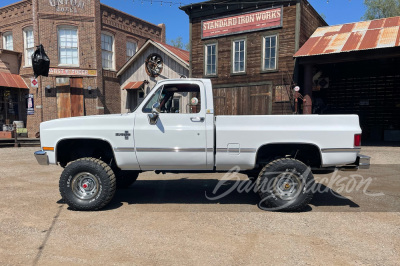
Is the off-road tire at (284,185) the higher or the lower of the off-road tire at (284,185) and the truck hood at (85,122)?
the lower

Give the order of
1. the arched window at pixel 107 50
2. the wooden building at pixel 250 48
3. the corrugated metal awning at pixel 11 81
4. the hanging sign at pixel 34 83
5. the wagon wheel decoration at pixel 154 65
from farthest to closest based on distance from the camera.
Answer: the arched window at pixel 107 50, the wagon wheel decoration at pixel 154 65, the hanging sign at pixel 34 83, the corrugated metal awning at pixel 11 81, the wooden building at pixel 250 48

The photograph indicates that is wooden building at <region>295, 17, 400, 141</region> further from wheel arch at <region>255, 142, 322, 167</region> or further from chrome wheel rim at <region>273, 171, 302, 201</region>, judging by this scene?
chrome wheel rim at <region>273, 171, 302, 201</region>

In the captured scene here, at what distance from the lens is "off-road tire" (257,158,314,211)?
4.37 meters

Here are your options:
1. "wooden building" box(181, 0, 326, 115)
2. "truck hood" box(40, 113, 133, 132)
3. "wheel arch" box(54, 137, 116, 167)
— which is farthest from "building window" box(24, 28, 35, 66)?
"truck hood" box(40, 113, 133, 132)

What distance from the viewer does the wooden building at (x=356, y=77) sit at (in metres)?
11.9

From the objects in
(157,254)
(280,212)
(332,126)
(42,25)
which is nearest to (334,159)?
(332,126)

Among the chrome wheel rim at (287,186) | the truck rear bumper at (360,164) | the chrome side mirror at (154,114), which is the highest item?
the chrome side mirror at (154,114)

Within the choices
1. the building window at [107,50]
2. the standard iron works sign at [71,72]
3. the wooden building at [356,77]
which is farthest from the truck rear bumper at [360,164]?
the building window at [107,50]

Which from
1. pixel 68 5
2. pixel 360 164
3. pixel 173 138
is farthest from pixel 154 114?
pixel 68 5

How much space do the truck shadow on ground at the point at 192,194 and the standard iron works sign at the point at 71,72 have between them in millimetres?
13661

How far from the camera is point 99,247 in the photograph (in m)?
3.25

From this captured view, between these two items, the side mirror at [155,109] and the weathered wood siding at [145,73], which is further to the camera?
the weathered wood siding at [145,73]

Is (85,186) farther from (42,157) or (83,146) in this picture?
(42,157)

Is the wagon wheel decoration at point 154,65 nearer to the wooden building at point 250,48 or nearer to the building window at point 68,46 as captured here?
the wooden building at point 250,48
